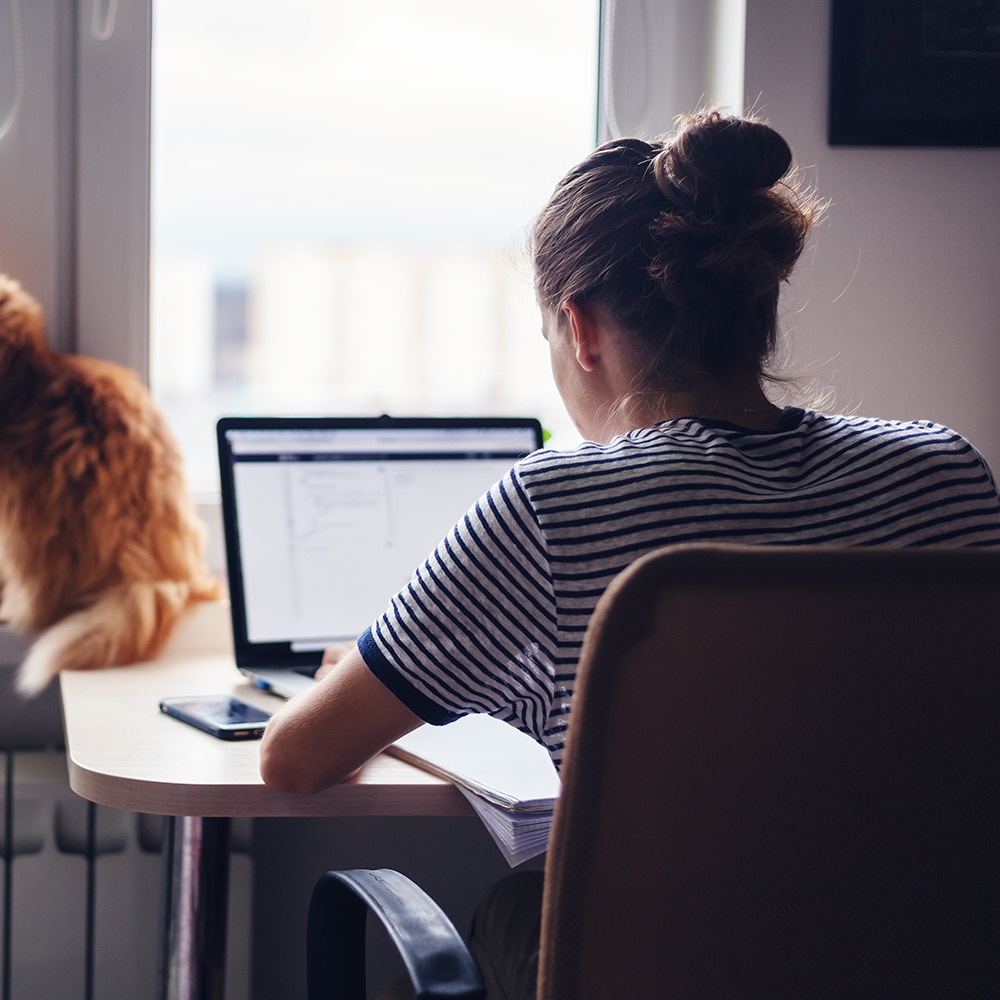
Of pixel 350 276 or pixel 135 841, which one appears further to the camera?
pixel 350 276

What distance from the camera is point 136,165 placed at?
60.0 inches

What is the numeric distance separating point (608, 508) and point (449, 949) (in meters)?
0.30

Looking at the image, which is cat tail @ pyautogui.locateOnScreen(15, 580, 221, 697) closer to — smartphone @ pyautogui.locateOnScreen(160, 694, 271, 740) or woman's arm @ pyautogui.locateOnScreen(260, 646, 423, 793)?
smartphone @ pyautogui.locateOnScreen(160, 694, 271, 740)

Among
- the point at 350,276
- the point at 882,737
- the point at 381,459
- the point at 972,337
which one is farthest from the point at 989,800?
the point at 350,276

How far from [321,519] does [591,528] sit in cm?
63

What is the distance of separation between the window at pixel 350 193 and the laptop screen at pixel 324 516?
0.32m

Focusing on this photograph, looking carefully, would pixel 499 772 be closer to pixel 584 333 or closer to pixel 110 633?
pixel 584 333

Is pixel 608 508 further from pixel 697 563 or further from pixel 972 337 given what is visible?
pixel 972 337

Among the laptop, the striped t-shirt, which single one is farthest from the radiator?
the striped t-shirt

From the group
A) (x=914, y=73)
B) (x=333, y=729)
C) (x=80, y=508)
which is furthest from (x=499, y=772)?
(x=914, y=73)

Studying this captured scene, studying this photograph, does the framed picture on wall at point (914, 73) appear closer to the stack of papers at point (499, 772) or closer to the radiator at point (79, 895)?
the stack of papers at point (499, 772)

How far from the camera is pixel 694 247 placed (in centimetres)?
86

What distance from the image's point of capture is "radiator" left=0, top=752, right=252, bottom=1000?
139cm

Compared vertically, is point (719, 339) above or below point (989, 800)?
above
